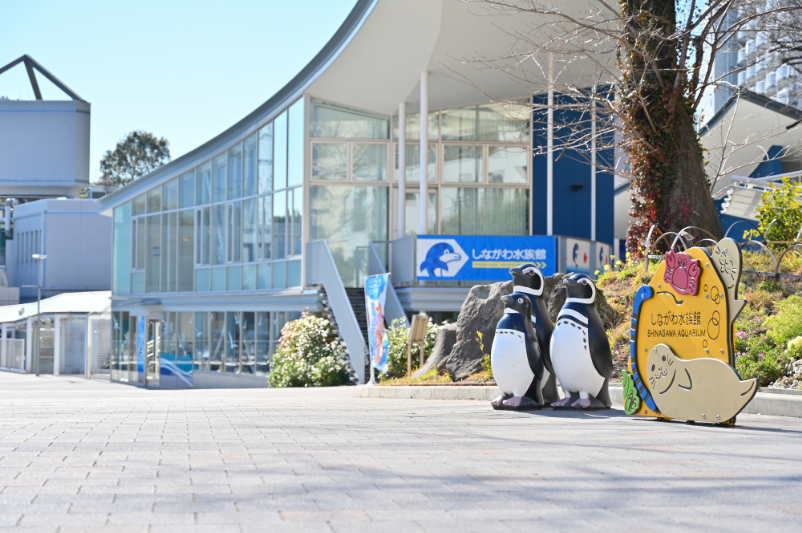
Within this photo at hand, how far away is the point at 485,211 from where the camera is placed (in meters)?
24.7

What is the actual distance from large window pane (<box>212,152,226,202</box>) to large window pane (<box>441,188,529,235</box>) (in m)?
7.85

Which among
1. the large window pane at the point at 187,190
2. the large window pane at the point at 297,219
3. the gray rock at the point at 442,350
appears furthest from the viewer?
the large window pane at the point at 187,190

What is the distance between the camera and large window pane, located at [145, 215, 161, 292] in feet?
105

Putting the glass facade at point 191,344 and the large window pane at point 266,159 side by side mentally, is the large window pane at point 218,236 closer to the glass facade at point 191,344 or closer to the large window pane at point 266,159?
the glass facade at point 191,344

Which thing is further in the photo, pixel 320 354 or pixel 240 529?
pixel 320 354

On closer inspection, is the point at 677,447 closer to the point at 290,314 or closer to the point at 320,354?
the point at 320,354

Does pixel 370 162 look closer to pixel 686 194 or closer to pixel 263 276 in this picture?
pixel 263 276

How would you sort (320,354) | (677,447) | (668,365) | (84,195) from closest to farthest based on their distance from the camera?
(677,447) < (668,365) < (320,354) < (84,195)

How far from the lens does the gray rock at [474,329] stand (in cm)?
1260

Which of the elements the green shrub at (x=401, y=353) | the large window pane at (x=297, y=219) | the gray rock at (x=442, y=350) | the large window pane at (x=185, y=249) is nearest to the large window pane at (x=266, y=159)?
the large window pane at (x=297, y=219)

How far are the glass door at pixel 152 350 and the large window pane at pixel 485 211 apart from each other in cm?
1273

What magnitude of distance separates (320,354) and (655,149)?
10257 millimetres

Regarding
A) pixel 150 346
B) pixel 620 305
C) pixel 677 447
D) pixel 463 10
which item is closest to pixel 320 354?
pixel 463 10

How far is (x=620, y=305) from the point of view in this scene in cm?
1190
